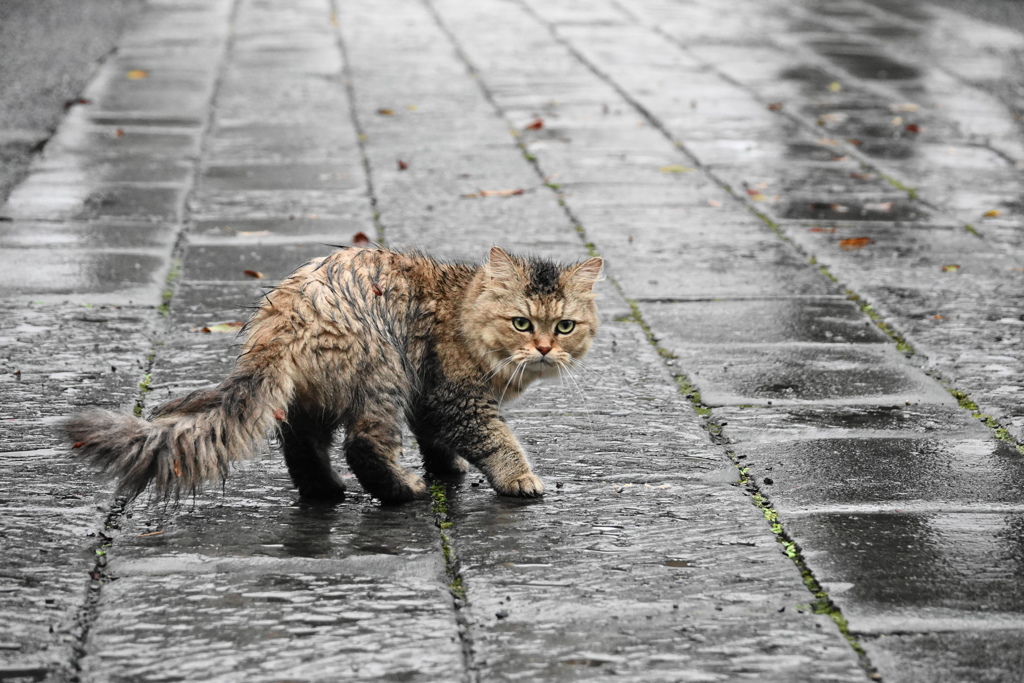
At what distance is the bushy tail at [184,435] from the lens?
128 inches

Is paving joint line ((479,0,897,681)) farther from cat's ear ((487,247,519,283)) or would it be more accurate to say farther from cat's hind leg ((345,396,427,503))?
cat's hind leg ((345,396,427,503))

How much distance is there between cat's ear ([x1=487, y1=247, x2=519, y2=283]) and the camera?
3977 millimetres

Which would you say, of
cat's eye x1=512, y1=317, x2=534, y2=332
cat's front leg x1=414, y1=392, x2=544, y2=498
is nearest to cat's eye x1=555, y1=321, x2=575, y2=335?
cat's eye x1=512, y1=317, x2=534, y2=332

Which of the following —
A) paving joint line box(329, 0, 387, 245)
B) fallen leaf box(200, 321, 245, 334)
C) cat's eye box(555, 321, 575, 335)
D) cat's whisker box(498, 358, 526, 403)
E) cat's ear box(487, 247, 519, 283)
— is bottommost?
paving joint line box(329, 0, 387, 245)

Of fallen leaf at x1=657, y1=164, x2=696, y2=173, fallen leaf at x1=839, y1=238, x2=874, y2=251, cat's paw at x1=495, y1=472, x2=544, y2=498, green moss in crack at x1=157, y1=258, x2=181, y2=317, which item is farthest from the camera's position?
fallen leaf at x1=657, y1=164, x2=696, y2=173


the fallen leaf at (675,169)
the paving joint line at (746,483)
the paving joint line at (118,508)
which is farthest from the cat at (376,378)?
the fallen leaf at (675,169)

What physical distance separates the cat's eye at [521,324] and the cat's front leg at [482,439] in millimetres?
254

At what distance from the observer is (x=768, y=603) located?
10.5 feet

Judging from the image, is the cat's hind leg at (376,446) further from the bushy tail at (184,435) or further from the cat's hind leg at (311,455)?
the bushy tail at (184,435)

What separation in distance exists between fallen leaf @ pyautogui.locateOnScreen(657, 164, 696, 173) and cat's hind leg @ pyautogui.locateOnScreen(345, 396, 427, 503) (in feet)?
15.4

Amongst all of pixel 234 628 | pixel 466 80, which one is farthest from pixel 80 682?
pixel 466 80

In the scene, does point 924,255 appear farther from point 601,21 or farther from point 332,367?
point 601,21

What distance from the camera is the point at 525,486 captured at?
3.85 metres

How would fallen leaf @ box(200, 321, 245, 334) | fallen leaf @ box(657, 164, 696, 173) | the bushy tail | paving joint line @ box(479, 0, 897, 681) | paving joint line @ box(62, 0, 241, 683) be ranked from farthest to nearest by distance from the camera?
fallen leaf @ box(657, 164, 696, 173), fallen leaf @ box(200, 321, 245, 334), the bushy tail, paving joint line @ box(479, 0, 897, 681), paving joint line @ box(62, 0, 241, 683)
